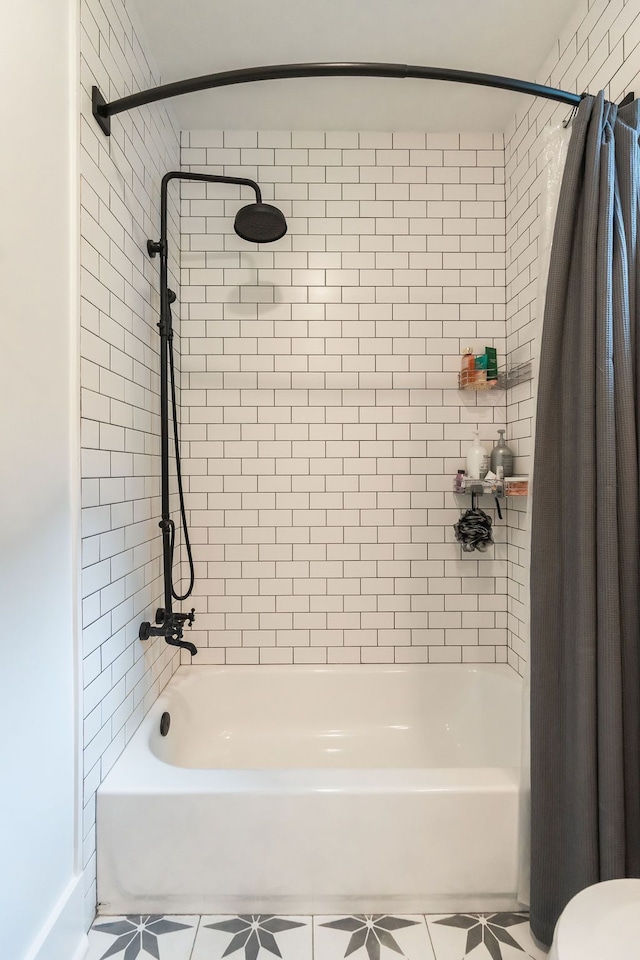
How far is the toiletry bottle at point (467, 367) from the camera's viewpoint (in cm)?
215

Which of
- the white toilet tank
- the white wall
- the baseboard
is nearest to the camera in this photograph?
the white toilet tank

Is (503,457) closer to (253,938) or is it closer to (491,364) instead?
(491,364)

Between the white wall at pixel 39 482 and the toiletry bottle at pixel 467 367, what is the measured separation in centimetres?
154

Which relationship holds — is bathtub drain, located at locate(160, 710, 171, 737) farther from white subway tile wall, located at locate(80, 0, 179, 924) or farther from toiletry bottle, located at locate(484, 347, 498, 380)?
toiletry bottle, located at locate(484, 347, 498, 380)

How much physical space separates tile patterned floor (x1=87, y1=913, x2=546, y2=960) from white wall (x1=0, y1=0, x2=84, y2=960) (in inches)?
6.1

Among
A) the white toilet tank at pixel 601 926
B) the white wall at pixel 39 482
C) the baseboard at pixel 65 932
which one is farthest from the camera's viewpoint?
the baseboard at pixel 65 932

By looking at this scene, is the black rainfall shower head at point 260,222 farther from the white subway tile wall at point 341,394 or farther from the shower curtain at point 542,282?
the shower curtain at point 542,282

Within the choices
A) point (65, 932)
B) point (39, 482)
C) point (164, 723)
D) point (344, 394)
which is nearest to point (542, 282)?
point (344, 394)

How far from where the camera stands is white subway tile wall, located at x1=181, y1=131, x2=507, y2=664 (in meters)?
2.24

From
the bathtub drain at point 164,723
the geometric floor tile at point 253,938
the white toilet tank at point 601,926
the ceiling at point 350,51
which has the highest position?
the ceiling at point 350,51

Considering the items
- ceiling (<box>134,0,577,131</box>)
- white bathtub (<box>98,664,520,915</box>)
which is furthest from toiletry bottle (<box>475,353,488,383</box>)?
white bathtub (<box>98,664,520,915</box>)

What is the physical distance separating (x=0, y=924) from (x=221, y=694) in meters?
1.24

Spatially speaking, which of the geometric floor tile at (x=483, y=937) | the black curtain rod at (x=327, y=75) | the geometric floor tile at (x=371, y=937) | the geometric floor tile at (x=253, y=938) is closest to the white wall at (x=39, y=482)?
the black curtain rod at (x=327, y=75)

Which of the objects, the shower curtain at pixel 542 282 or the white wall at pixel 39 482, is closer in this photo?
the white wall at pixel 39 482
